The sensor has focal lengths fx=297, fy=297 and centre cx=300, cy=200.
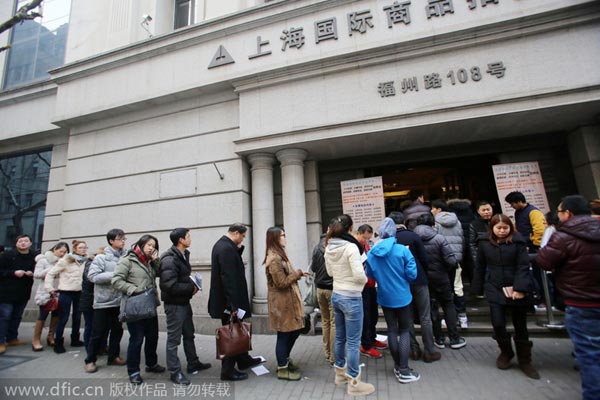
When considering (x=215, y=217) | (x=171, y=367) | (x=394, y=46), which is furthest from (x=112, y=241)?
(x=394, y=46)

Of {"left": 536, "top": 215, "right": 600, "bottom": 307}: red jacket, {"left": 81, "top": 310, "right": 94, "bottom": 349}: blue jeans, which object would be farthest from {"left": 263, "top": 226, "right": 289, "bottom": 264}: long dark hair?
→ {"left": 81, "top": 310, "right": 94, "bottom": 349}: blue jeans

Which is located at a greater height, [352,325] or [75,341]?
[352,325]

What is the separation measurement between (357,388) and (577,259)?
2507 millimetres

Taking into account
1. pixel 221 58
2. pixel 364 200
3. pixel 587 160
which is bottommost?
pixel 364 200

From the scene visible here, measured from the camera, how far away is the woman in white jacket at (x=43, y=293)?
5.20 metres

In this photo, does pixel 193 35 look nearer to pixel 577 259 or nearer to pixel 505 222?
pixel 505 222

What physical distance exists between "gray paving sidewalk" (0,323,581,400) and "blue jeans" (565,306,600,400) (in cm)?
51

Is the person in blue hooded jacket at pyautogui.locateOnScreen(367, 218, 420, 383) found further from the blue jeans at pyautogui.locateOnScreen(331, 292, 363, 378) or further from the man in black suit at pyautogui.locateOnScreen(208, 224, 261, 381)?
the man in black suit at pyautogui.locateOnScreen(208, 224, 261, 381)

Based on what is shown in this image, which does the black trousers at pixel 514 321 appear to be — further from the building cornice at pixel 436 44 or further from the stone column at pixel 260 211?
the building cornice at pixel 436 44

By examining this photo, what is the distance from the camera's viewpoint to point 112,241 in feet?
14.5

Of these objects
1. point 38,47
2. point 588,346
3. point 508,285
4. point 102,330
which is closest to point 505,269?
point 508,285

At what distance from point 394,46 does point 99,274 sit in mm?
6609

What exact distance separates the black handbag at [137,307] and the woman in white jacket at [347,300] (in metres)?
2.36

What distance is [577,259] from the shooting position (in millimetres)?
2719
